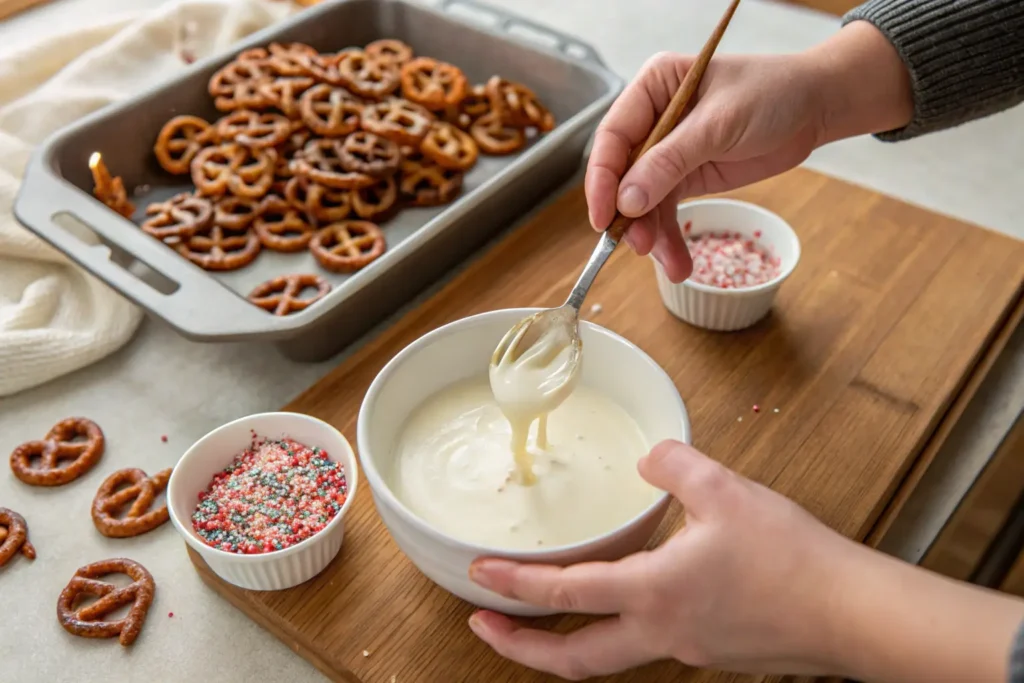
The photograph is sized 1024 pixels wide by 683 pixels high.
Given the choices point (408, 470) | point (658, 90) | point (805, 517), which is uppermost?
point (658, 90)

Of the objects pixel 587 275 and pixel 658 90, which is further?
pixel 658 90

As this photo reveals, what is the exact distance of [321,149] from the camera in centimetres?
149

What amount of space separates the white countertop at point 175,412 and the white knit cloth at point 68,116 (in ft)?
0.13

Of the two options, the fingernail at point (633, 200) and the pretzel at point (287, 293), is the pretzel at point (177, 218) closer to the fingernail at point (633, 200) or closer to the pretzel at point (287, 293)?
the pretzel at point (287, 293)

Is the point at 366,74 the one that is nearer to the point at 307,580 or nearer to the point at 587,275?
the point at 587,275

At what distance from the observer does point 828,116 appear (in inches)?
43.3

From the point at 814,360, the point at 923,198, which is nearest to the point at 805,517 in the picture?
the point at 814,360

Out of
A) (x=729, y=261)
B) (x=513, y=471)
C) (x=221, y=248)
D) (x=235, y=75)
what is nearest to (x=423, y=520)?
(x=513, y=471)

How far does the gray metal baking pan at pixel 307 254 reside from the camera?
1.11 m

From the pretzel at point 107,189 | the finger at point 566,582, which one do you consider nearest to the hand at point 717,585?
the finger at point 566,582

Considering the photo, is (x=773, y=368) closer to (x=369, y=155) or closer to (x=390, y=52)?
(x=369, y=155)

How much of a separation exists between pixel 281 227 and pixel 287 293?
0.17 metres

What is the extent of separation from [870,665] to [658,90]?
0.68 meters

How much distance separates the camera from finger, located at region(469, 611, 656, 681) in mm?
743
